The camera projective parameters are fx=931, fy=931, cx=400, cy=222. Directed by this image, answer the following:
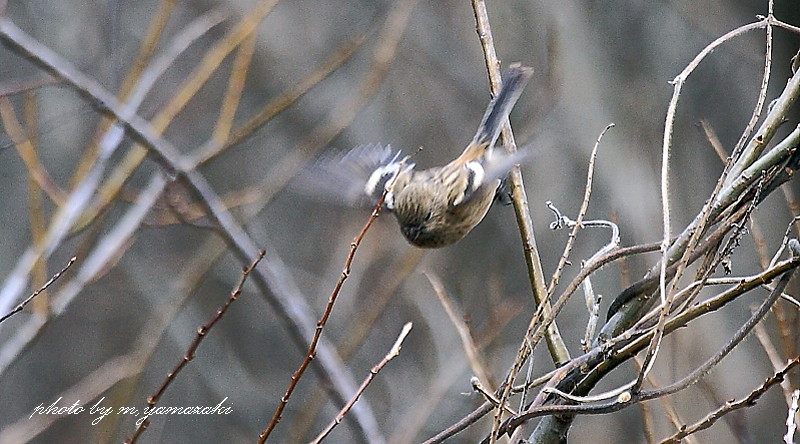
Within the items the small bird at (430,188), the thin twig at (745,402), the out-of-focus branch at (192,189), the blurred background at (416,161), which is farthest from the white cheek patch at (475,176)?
the blurred background at (416,161)

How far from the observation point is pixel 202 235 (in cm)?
875

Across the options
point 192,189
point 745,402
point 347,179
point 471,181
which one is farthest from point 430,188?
point 745,402

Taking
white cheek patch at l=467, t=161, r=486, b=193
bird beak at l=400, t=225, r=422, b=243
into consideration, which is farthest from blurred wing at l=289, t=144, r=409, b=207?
white cheek patch at l=467, t=161, r=486, b=193

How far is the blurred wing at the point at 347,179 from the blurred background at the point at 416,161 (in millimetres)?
2681

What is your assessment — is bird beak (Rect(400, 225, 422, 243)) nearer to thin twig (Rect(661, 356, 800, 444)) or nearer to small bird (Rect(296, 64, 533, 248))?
small bird (Rect(296, 64, 533, 248))

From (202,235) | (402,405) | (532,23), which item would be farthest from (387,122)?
(402,405)

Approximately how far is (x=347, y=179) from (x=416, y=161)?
4.63 meters

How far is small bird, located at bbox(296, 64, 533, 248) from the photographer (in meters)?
3.32

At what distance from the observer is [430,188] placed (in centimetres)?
357

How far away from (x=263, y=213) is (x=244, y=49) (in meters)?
5.26

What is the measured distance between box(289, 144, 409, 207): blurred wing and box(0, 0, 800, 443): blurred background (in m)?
2.68

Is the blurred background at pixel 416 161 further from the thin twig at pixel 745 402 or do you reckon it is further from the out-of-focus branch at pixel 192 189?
the thin twig at pixel 745 402

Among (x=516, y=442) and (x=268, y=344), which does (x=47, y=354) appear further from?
(x=516, y=442)

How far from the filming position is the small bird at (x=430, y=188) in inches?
131
